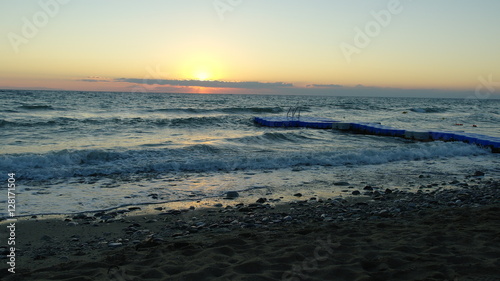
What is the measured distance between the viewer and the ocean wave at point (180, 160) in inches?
401

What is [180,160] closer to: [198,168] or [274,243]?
[198,168]

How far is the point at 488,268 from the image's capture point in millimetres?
3719

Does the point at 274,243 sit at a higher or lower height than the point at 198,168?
higher

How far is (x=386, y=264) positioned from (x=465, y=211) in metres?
3.32

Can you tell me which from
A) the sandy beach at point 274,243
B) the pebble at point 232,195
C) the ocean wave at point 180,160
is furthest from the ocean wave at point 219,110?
the sandy beach at point 274,243

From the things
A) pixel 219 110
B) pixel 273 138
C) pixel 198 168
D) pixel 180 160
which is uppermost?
pixel 219 110

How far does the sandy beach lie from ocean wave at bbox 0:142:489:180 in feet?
13.0

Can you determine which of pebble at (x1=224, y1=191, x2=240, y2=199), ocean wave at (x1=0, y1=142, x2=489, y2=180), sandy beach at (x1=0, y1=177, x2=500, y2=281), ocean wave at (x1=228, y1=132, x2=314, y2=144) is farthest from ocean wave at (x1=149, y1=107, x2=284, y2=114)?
sandy beach at (x1=0, y1=177, x2=500, y2=281)

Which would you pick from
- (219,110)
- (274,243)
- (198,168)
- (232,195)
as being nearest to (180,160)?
(198,168)

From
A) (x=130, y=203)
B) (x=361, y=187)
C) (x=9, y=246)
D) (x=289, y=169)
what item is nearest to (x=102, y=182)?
(x=130, y=203)

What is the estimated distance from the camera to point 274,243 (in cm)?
481

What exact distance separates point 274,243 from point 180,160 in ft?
23.9

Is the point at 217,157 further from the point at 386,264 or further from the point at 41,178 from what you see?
the point at 386,264

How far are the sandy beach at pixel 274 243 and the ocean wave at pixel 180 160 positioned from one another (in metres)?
3.96
